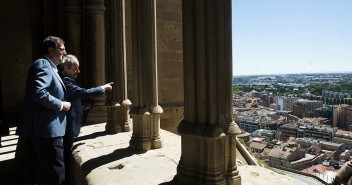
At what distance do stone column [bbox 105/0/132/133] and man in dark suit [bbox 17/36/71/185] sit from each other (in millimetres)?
2147

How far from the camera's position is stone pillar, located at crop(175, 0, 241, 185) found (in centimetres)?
212

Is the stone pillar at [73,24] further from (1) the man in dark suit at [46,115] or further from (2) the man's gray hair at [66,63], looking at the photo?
(1) the man in dark suit at [46,115]

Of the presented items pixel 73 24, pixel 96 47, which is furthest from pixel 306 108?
pixel 73 24

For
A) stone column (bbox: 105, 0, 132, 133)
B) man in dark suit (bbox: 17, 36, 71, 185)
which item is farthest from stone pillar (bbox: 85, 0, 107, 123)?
man in dark suit (bbox: 17, 36, 71, 185)

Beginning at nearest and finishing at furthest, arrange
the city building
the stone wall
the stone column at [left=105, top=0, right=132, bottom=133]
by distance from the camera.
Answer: the stone column at [left=105, top=0, right=132, bottom=133] → the stone wall → the city building

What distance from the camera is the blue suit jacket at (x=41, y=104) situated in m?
2.20

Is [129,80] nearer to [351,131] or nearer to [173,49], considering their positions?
[173,49]

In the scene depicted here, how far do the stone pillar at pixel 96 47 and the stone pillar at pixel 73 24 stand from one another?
0.65 feet

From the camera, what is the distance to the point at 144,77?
3.52m

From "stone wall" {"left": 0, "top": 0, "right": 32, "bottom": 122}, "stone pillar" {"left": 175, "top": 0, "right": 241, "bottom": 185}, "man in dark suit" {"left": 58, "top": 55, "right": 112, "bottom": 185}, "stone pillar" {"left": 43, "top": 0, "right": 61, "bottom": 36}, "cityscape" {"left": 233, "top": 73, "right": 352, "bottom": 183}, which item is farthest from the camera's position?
"cityscape" {"left": 233, "top": 73, "right": 352, "bottom": 183}

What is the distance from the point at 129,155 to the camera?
3.30 metres

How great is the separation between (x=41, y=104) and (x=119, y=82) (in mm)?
2540

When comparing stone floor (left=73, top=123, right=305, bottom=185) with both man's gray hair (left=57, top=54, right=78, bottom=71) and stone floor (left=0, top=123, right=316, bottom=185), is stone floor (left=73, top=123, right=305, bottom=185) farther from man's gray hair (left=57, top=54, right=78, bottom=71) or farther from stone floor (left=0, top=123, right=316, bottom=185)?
man's gray hair (left=57, top=54, right=78, bottom=71)

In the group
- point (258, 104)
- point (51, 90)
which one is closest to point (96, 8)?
point (51, 90)
